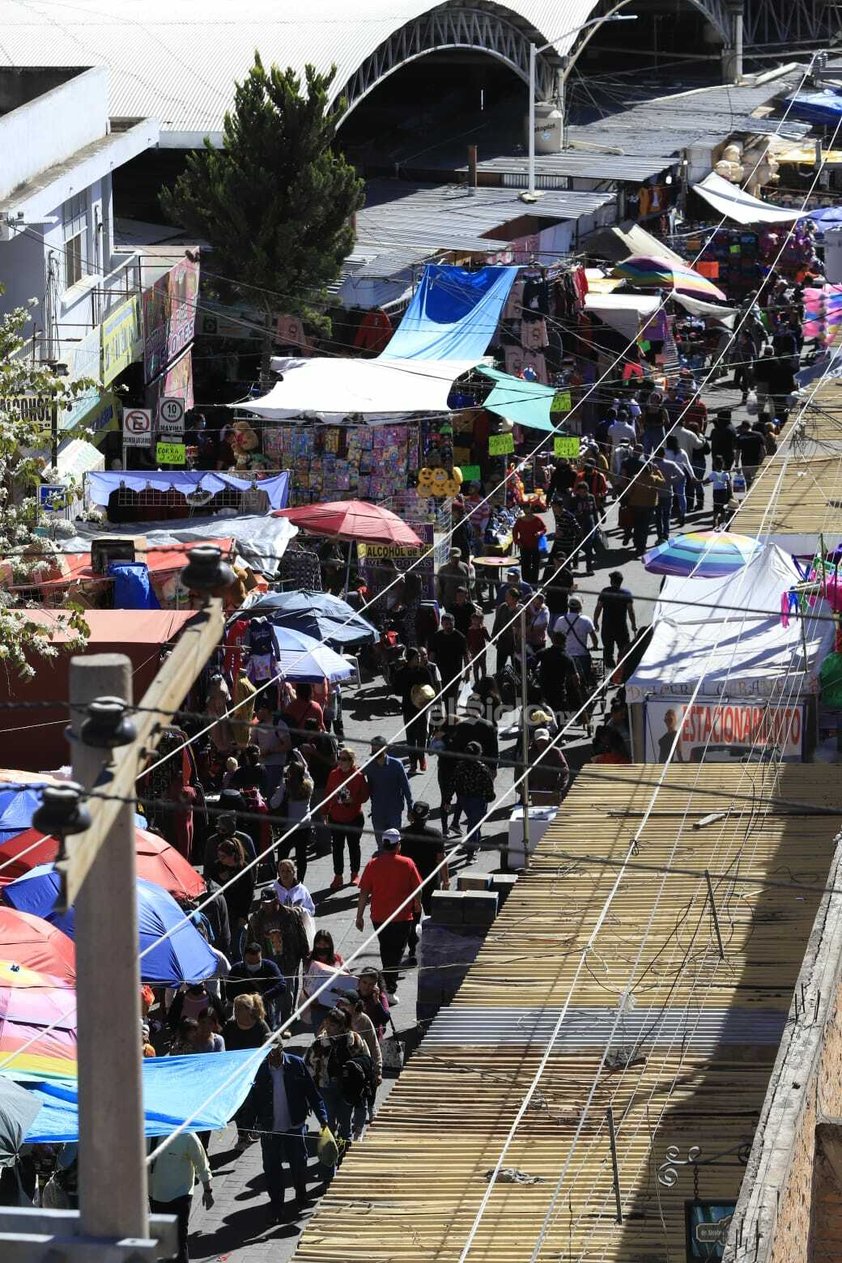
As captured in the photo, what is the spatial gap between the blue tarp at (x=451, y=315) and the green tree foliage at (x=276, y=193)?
260cm

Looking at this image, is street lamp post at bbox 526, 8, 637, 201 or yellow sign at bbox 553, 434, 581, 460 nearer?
yellow sign at bbox 553, 434, 581, 460

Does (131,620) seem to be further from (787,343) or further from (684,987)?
(787,343)

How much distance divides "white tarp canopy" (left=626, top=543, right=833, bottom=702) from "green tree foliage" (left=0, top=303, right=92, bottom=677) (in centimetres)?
480

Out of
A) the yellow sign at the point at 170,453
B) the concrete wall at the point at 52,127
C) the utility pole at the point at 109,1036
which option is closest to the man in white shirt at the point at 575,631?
the yellow sign at the point at 170,453

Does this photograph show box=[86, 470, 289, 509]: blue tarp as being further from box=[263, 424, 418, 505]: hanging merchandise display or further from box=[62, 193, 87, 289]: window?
box=[62, 193, 87, 289]: window

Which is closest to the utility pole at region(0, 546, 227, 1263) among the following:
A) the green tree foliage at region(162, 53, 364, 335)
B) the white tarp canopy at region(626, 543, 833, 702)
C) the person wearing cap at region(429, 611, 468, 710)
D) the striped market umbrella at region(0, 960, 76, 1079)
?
the striped market umbrella at region(0, 960, 76, 1079)

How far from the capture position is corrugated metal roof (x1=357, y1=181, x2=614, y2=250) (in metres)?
38.2

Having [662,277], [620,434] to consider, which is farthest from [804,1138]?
[662,277]

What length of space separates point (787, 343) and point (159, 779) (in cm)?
1956

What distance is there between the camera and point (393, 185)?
4516cm

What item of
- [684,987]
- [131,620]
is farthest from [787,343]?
[684,987]

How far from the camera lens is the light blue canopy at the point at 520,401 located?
27844mm

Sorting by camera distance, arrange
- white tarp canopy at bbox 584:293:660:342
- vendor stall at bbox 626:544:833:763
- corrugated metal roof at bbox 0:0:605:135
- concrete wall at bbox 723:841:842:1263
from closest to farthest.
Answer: concrete wall at bbox 723:841:842:1263, vendor stall at bbox 626:544:833:763, white tarp canopy at bbox 584:293:660:342, corrugated metal roof at bbox 0:0:605:135

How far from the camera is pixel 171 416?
93.6 ft
